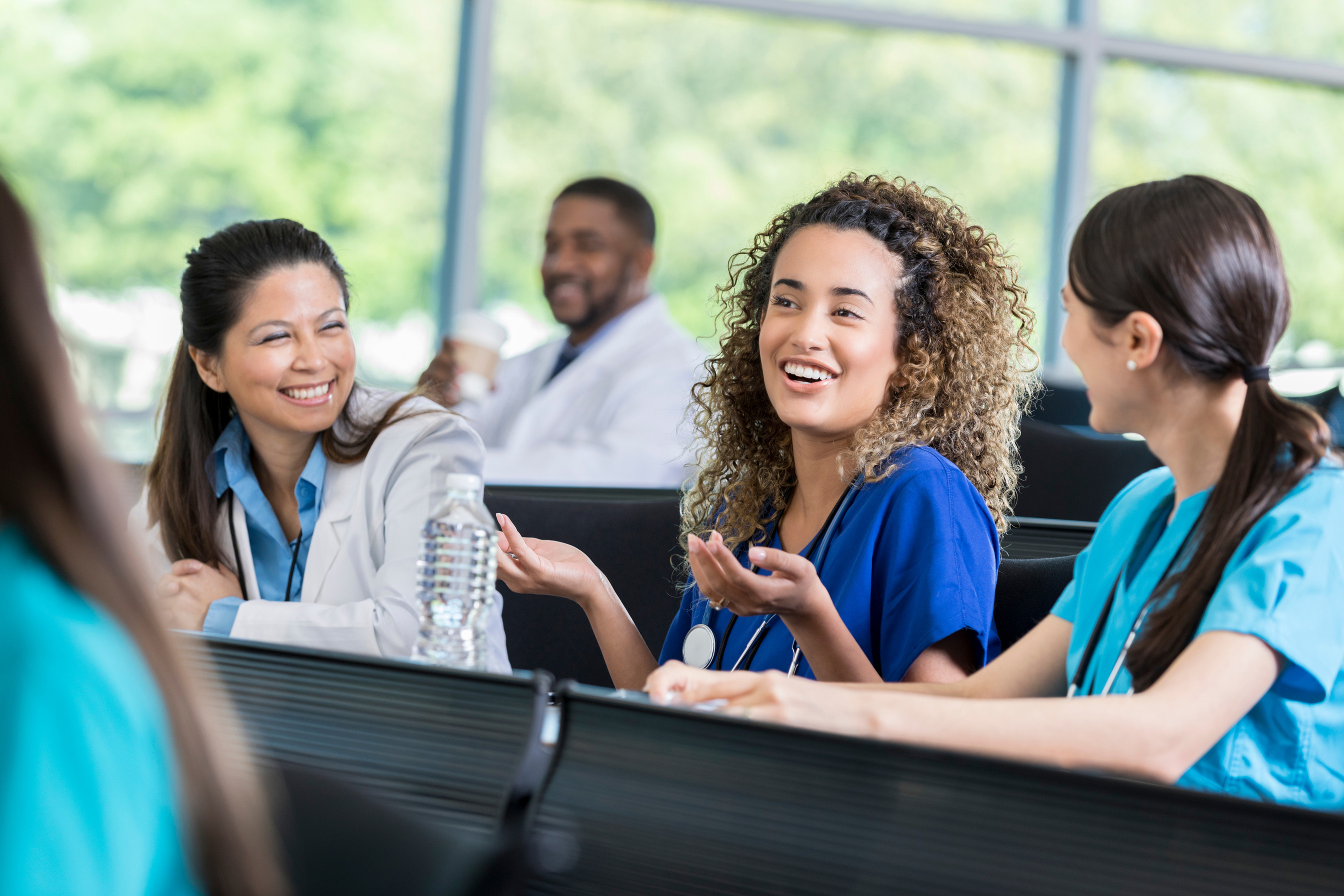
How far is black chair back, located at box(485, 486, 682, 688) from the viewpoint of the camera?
2158mm

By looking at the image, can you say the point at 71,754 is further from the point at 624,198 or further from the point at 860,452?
the point at 624,198

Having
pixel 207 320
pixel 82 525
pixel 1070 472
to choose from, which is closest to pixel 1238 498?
pixel 82 525

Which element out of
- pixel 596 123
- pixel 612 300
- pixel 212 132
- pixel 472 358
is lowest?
pixel 472 358

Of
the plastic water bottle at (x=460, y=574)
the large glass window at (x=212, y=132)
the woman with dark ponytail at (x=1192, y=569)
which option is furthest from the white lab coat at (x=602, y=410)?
the woman with dark ponytail at (x=1192, y=569)

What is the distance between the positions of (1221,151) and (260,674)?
5.39 meters

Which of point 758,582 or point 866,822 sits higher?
point 758,582

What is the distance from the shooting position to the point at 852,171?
193 cm

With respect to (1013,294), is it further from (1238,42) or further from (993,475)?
(1238,42)

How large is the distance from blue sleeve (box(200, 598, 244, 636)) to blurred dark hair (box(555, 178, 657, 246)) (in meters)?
2.61

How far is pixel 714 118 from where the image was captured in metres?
5.19

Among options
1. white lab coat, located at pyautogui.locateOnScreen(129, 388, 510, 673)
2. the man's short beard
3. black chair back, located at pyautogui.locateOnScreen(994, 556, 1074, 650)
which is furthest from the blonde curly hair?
the man's short beard

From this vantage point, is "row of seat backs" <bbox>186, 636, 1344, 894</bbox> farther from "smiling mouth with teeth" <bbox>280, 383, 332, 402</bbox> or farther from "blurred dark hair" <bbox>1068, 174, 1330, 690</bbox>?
"smiling mouth with teeth" <bbox>280, 383, 332, 402</bbox>

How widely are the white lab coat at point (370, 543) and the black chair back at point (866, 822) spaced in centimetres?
73

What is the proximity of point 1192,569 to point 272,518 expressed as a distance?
1.38 metres
